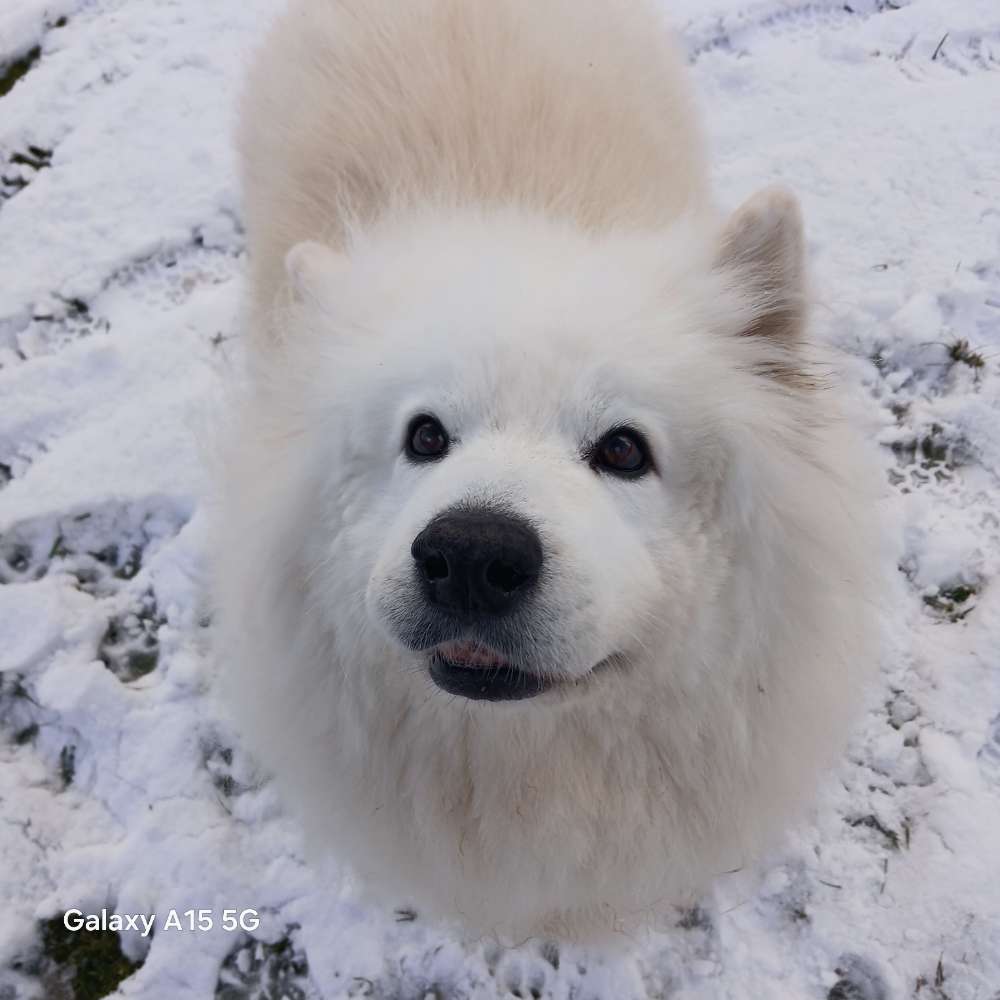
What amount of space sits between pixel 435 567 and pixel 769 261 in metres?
1.00

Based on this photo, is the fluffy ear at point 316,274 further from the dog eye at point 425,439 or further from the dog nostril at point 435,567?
the dog nostril at point 435,567

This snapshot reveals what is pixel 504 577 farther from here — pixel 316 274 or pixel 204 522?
pixel 204 522

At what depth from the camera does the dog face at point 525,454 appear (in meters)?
1.39

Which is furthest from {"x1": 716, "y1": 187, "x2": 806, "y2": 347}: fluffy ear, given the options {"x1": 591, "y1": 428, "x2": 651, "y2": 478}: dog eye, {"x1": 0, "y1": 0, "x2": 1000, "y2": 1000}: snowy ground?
{"x1": 0, "y1": 0, "x2": 1000, "y2": 1000}: snowy ground

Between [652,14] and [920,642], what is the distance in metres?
2.66

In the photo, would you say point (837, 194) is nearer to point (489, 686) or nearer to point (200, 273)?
point (200, 273)

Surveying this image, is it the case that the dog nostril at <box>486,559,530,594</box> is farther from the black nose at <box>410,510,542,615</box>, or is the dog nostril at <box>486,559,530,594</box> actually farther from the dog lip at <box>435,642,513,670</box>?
the dog lip at <box>435,642,513,670</box>

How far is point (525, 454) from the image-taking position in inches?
59.4

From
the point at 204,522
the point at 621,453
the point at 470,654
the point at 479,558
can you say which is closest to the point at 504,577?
the point at 479,558

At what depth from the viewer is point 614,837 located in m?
1.88

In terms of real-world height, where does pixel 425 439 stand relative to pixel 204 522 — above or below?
above

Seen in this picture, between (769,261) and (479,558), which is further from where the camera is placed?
(769,261)

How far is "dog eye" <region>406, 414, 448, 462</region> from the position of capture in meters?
1.65

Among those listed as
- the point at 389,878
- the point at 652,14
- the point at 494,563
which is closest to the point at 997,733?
the point at 389,878
